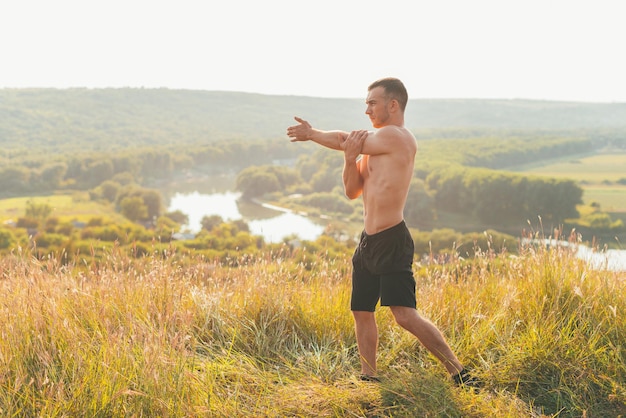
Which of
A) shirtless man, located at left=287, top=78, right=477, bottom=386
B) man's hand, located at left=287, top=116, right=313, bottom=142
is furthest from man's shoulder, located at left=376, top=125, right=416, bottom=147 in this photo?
man's hand, located at left=287, top=116, right=313, bottom=142

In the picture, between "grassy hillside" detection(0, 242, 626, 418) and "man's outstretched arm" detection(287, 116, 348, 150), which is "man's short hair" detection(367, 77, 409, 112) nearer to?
"man's outstretched arm" detection(287, 116, 348, 150)

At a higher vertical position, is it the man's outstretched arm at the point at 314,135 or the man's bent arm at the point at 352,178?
the man's outstretched arm at the point at 314,135

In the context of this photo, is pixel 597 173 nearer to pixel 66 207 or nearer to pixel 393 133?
pixel 66 207

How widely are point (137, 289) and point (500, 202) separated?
80123mm

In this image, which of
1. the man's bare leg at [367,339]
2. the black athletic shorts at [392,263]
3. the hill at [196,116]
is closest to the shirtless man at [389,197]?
the black athletic shorts at [392,263]

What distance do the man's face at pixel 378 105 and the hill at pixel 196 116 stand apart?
14035 cm

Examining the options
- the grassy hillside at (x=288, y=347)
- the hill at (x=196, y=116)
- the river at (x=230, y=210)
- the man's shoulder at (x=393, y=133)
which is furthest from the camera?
the hill at (x=196, y=116)

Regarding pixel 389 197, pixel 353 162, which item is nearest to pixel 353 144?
pixel 353 162

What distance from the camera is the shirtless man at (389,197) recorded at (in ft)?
10.4

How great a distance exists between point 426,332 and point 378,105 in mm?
1303

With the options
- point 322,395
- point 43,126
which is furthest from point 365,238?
point 43,126

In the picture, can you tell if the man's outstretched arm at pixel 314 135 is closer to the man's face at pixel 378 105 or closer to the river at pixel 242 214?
the man's face at pixel 378 105

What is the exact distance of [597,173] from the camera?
359 ft

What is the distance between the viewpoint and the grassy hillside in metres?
2.87
